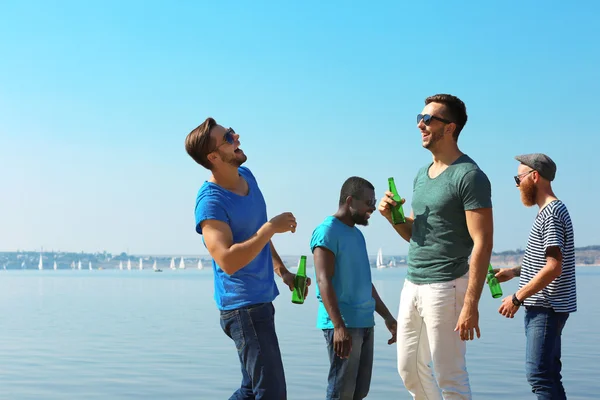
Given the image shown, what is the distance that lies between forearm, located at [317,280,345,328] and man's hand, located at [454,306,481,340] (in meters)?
0.92

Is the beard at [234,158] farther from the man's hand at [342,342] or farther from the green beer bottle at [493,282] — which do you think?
the green beer bottle at [493,282]

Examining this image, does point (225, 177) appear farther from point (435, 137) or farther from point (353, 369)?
point (353, 369)

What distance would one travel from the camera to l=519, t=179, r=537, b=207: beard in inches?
233

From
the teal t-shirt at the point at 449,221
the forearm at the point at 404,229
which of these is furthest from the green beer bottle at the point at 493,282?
the teal t-shirt at the point at 449,221

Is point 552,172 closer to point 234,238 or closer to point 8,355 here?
point 234,238

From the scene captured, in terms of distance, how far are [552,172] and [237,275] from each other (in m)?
2.61

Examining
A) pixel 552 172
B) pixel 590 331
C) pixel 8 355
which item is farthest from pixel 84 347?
pixel 552 172

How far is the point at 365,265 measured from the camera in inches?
236

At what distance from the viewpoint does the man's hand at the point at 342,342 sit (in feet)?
18.2

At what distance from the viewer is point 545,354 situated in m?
5.50

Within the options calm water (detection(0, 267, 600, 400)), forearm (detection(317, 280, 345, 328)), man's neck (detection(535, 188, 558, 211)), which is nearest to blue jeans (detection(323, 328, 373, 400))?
forearm (detection(317, 280, 345, 328))

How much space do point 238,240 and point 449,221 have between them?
4.57ft

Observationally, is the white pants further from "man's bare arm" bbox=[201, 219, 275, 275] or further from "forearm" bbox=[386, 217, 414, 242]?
"man's bare arm" bbox=[201, 219, 275, 275]

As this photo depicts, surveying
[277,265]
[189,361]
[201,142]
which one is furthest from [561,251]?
[189,361]
